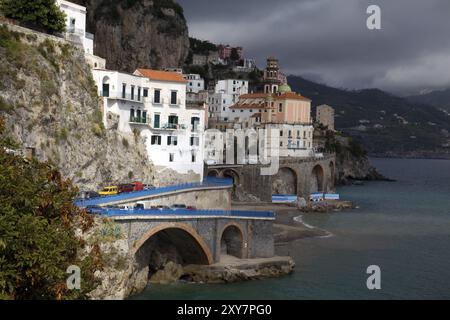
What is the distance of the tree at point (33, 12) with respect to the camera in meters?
61.8

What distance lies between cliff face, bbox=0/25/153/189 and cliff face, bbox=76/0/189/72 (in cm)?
7331

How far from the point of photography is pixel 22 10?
6256 centimetres

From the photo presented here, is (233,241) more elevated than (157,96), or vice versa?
(157,96)

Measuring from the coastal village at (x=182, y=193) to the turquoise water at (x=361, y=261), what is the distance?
2.62 meters

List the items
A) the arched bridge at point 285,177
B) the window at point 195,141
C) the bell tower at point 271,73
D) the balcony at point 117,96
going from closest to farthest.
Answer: the balcony at point 117,96, the window at point 195,141, the arched bridge at point 285,177, the bell tower at point 271,73

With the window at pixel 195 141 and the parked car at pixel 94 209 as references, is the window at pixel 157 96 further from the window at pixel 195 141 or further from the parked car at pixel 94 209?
the parked car at pixel 94 209

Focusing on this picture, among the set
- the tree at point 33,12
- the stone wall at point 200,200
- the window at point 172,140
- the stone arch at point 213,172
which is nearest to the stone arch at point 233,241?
the stone wall at point 200,200

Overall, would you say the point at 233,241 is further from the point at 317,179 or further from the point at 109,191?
the point at 317,179

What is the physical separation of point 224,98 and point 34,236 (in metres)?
125

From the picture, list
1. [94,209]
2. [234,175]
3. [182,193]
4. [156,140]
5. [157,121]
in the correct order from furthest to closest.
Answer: [234,175], [157,121], [156,140], [182,193], [94,209]

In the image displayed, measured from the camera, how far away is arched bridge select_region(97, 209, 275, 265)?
45481 mm

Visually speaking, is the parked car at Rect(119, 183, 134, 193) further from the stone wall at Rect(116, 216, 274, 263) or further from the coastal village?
the stone wall at Rect(116, 216, 274, 263)

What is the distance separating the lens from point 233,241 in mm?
56219

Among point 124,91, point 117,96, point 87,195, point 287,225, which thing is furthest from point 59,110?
point 287,225
